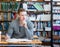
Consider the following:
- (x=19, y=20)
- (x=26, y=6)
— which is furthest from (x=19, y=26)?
(x=26, y=6)

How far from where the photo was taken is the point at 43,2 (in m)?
5.53

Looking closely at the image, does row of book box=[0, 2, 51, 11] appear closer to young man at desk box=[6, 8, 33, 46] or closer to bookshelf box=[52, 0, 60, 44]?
bookshelf box=[52, 0, 60, 44]

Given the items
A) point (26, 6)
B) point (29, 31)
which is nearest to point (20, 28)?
point (29, 31)

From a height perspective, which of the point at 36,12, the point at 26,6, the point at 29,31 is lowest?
the point at 29,31

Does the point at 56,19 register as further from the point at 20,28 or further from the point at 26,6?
the point at 20,28

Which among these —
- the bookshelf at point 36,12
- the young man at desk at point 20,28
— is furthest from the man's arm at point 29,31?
the bookshelf at point 36,12

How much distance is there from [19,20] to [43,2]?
6.25 feet

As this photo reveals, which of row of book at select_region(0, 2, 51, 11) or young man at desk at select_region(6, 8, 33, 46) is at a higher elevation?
row of book at select_region(0, 2, 51, 11)

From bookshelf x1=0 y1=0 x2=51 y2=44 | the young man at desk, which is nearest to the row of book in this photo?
bookshelf x1=0 y1=0 x2=51 y2=44

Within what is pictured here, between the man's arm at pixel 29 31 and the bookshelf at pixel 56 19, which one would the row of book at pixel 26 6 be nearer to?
the bookshelf at pixel 56 19

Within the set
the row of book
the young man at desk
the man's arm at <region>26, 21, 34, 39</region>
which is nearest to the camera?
the man's arm at <region>26, 21, 34, 39</region>

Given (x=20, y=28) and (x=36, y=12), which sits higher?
(x=36, y=12)

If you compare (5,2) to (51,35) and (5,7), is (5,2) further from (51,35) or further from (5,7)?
(51,35)

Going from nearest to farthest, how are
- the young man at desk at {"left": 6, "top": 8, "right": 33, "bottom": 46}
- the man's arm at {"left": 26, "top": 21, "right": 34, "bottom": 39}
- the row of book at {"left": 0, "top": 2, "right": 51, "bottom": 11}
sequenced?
the man's arm at {"left": 26, "top": 21, "right": 34, "bottom": 39}
the young man at desk at {"left": 6, "top": 8, "right": 33, "bottom": 46}
the row of book at {"left": 0, "top": 2, "right": 51, "bottom": 11}
